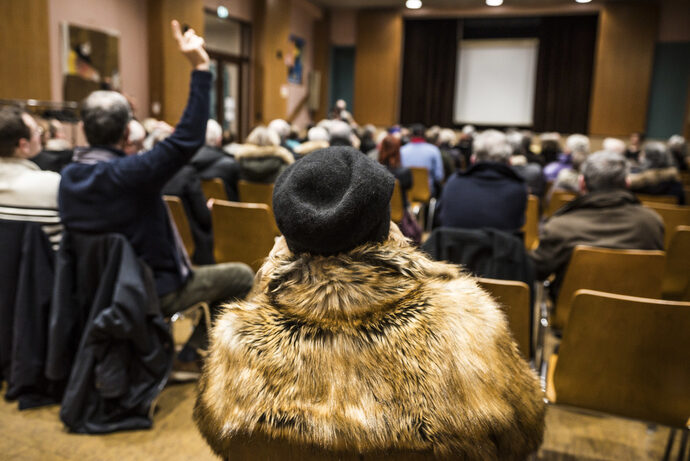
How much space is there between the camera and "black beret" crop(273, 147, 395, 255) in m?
0.98

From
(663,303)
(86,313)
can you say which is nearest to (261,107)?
(86,313)

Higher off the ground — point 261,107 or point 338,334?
point 261,107

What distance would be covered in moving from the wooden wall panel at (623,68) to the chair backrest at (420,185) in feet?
27.3

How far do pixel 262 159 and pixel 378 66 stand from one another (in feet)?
34.0

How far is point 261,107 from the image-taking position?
1113cm

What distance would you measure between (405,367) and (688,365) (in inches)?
44.4

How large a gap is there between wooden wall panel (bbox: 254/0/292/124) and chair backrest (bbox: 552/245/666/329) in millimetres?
9484

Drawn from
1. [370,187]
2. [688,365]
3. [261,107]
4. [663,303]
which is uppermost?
[261,107]

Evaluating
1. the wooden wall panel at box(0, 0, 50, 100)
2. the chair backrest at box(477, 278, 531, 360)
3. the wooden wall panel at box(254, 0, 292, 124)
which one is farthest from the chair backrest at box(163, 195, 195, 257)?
the wooden wall panel at box(254, 0, 292, 124)

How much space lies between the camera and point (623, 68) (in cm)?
1215

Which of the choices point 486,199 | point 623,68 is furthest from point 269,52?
point 486,199

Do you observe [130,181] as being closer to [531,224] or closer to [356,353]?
[356,353]

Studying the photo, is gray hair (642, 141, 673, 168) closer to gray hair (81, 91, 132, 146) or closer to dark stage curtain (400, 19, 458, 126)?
gray hair (81, 91, 132, 146)

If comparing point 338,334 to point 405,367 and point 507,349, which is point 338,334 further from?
point 507,349
